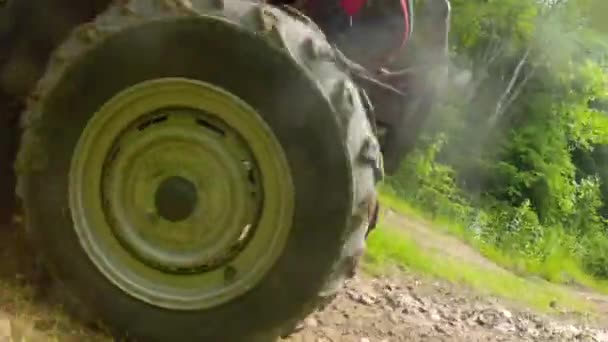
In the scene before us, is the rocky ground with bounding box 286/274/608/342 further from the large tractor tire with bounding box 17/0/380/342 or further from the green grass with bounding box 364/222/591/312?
the large tractor tire with bounding box 17/0/380/342

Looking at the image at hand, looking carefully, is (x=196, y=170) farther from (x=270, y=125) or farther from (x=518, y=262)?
(x=518, y=262)

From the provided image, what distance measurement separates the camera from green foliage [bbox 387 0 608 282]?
20.5 metres

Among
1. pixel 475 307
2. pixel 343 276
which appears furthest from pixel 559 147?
pixel 343 276

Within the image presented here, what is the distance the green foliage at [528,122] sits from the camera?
20484mm

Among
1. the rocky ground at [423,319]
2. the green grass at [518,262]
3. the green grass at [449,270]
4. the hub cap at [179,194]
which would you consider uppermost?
the hub cap at [179,194]

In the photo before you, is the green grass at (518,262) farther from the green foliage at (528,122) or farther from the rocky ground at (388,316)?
the green foliage at (528,122)

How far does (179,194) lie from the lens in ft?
9.11

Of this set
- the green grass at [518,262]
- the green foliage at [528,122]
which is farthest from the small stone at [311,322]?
the green foliage at [528,122]

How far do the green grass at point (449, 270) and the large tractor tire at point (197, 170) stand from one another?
310 cm

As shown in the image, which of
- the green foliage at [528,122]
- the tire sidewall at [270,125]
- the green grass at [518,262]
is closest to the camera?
the tire sidewall at [270,125]

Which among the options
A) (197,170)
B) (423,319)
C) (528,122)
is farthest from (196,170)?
(528,122)

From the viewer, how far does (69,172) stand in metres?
2.72

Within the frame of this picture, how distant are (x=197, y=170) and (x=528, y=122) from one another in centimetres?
2125

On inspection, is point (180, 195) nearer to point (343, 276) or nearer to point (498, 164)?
point (343, 276)
